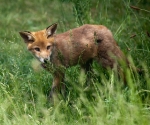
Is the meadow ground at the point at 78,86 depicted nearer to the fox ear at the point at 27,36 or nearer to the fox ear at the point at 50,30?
the fox ear at the point at 27,36

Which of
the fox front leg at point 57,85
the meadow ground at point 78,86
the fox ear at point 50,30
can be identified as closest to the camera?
the meadow ground at point 78,86

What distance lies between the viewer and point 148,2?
10.6 m

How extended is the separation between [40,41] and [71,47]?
0.53 meters

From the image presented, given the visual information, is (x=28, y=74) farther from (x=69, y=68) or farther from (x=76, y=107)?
(x=76, y=107)

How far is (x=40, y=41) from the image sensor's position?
7.41 m

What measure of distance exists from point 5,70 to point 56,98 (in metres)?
1.41

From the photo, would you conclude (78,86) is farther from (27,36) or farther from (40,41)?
(27,36)

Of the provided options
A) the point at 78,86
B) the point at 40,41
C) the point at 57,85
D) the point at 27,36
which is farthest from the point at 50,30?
the point at 78,86

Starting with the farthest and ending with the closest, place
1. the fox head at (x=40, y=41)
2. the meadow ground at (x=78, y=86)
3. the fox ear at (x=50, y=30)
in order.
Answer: the fox ear at (x=50, y=30) → the fox head at (x=40, y=41) → the meadow ground at (x=78, y=86)

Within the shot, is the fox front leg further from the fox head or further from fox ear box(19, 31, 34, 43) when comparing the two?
fox ear box(19, 31, 34, 43)

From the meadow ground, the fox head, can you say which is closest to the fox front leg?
the meadow ground

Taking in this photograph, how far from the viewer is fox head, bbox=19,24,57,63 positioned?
7.33 meters

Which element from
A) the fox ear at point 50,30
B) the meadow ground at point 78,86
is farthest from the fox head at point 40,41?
the meadow ground at point 78,86

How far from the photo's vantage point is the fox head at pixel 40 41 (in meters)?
7.33
